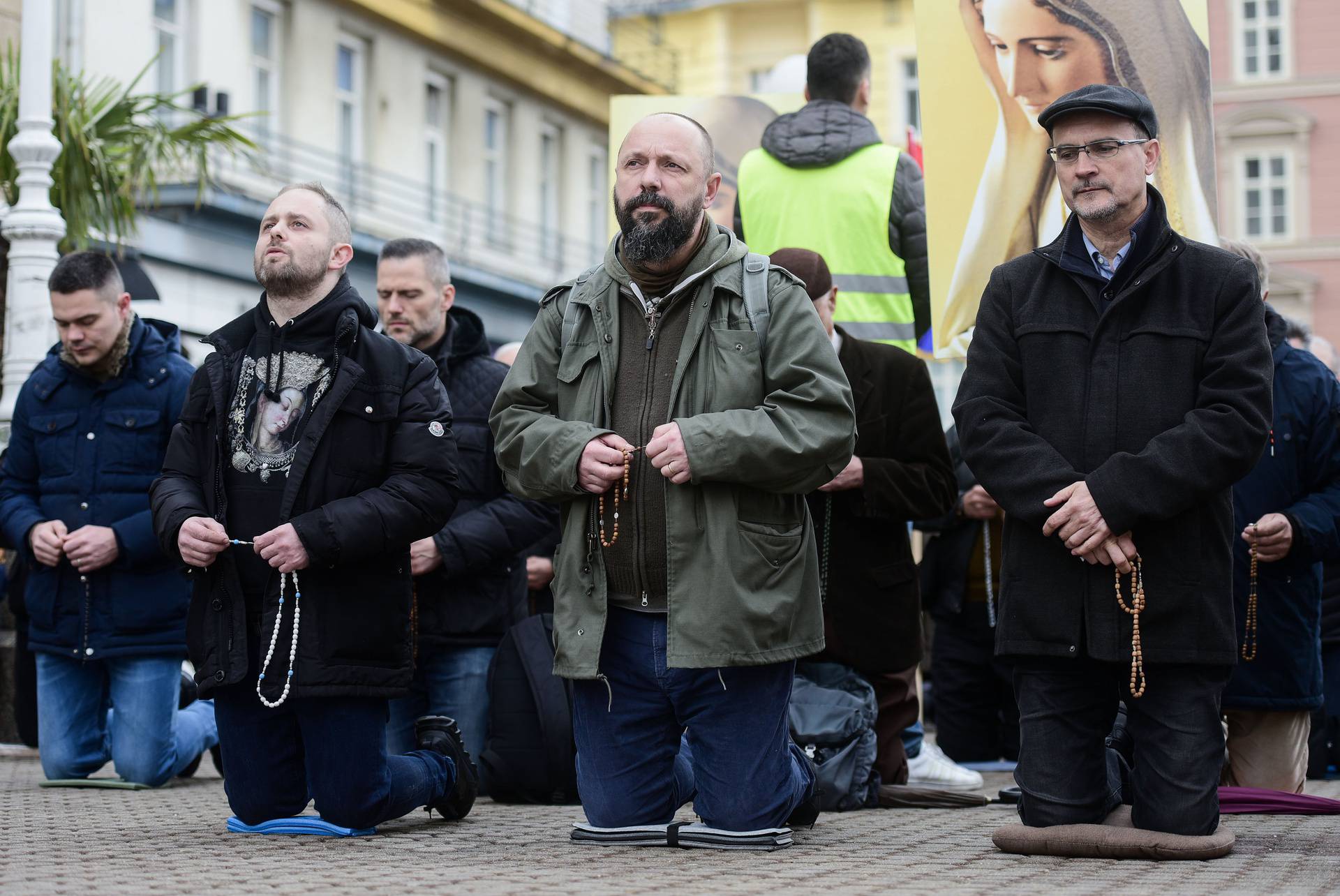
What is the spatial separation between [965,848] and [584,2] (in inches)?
1165

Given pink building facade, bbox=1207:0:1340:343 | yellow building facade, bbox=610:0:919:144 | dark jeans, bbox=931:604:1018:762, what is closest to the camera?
dark jeans, bbox=931:604:1018:762

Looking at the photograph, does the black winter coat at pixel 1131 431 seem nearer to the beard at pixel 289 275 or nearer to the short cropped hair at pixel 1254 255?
the short cropped hair at pixel 1254 255

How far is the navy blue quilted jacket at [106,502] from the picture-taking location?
26.2 ft

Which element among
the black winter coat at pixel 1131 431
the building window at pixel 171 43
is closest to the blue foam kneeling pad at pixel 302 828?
the black winter coat at pixel 1131 431

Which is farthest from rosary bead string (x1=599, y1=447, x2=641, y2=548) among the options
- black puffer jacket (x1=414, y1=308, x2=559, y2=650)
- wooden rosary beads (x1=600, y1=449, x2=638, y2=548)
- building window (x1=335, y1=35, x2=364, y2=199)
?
building window (x1=335, y1=35, x2=364, y2=199)

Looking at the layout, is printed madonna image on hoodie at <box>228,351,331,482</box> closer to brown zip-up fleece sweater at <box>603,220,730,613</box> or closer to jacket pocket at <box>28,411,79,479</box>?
brown zip-up fleece sweater at <box>603,220,730,613</box>

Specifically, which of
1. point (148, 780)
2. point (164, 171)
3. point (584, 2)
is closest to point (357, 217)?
point (584, 2)

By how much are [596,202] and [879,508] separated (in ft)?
92.1

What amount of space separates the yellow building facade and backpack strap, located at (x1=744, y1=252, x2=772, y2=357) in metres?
36.6

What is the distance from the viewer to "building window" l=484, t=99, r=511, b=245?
30688mm

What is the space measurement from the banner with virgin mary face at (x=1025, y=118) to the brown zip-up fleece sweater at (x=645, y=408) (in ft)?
5.89

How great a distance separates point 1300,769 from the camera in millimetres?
7000

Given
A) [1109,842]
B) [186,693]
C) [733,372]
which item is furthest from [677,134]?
[186,693]

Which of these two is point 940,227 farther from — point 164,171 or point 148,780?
point 164,171
